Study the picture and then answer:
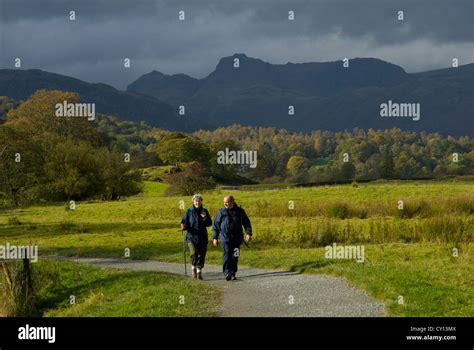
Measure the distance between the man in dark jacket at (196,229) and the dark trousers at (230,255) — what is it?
31.7 inches

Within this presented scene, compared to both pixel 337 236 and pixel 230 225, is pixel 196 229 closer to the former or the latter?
pixel 230 225

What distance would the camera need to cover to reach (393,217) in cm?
3825

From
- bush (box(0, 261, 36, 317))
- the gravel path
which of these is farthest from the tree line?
the gravel path

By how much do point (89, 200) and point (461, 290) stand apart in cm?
5513

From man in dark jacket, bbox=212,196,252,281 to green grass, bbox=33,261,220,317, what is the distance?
43.4 inches

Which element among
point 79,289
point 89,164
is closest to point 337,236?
point 79,289

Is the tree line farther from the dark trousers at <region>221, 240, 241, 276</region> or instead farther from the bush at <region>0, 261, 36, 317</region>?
the dark trousers at <region>221, 240, 241, 276</region>

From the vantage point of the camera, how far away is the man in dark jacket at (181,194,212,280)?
19406 millimetres

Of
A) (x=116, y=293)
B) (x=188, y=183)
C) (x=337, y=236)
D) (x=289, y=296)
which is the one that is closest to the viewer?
(x=289, y=296)

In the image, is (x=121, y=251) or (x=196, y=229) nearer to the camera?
(x=196, y=229)

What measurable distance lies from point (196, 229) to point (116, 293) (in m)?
3.26

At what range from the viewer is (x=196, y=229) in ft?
64.0

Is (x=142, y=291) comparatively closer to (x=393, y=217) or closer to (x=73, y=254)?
(x=73, y=254)
